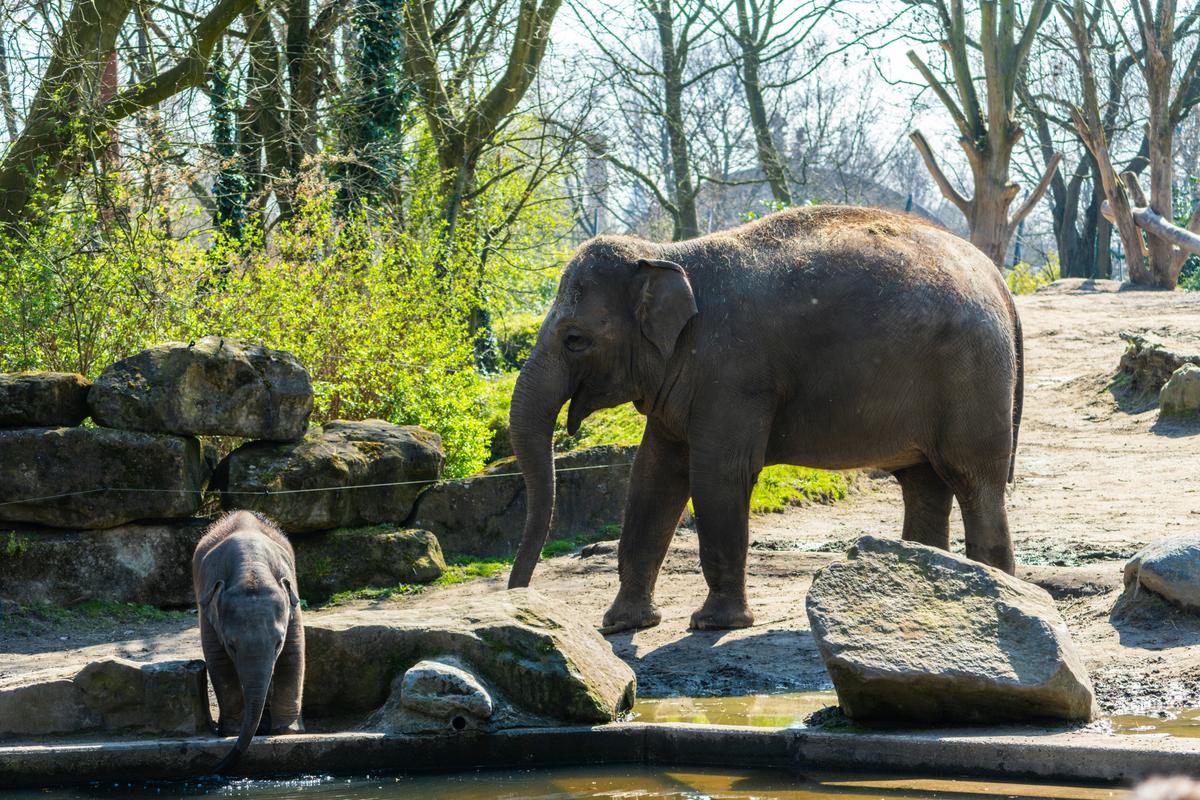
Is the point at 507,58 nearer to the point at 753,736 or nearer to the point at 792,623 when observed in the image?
the point at 792,623

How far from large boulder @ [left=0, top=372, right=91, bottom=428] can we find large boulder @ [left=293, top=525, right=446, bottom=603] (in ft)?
6.00

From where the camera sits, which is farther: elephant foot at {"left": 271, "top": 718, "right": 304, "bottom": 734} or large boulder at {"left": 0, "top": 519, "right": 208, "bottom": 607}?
large boulder at {"left": 0, "top": 519, "right": 208, "bottom": 607}

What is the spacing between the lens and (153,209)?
40.6 ft

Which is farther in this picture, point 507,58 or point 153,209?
point 507,58

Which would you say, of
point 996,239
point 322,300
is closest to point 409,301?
point 322,300

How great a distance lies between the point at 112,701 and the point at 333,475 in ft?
13.4

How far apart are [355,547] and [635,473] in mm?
2594

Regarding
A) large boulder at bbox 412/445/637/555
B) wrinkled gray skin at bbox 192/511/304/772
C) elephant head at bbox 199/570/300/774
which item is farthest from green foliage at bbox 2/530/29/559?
elephant head at bbox 199/570/300/774

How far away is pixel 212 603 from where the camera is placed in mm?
6324

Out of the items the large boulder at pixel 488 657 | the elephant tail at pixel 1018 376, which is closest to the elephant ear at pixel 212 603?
the large boulder at pixel 488 657

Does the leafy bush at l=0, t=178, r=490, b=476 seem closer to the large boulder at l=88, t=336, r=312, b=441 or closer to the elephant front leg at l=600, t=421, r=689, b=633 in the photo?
the large boulder at l=88, t=336, r=312, b=441

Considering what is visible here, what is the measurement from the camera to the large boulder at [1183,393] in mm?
14180

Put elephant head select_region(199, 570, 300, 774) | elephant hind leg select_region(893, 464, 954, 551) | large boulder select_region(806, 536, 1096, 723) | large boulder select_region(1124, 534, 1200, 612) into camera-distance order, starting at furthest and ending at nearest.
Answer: elephant hind leg select_region(893, 464, 954, 551) → large boulder select_region(1124, 534, 1200, 612) → large boulder select_region(806, 536, 1096, 723) → elephant head select_region(199, 570, 300, 774)

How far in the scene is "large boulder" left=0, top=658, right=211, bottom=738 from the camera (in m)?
6.34
